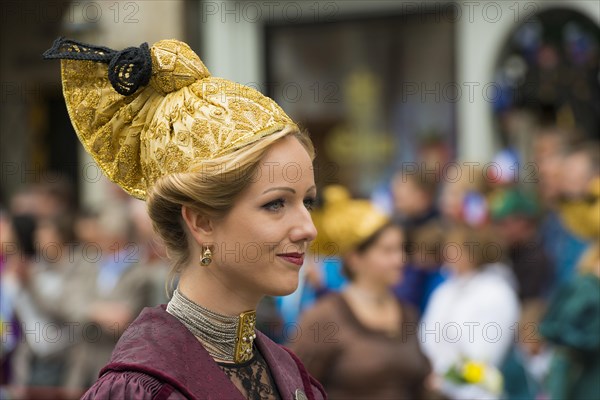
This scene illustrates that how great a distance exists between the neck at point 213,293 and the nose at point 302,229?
7.6 inches

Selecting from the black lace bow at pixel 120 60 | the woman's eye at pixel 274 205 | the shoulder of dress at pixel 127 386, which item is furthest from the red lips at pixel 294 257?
the black lace bow at pixel 120 60

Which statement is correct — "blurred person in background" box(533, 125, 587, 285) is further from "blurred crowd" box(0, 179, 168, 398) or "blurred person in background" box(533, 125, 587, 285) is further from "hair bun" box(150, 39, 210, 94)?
"hair bun" box(150, 39, 210, 94)

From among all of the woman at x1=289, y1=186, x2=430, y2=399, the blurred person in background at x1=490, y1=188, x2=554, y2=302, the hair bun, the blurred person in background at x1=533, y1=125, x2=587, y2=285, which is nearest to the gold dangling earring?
the hair bun

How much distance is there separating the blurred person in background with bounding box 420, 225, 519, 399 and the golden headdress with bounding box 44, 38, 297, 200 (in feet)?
11.4

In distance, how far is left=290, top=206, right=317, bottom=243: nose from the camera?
103 inches

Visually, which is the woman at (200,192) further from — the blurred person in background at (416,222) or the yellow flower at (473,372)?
the blurred person in background at (416,222)

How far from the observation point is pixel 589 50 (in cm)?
983

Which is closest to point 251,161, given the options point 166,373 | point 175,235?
point 175,235

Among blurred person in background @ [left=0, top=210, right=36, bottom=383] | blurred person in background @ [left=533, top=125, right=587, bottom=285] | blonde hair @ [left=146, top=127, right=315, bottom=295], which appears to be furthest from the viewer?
blurred person in background @ [left=0, top=210, right=36, bottom=383]

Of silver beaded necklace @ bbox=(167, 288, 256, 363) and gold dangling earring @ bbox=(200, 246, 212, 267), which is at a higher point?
gold dangling earring @ bbox=(200, 246, 212, 267)

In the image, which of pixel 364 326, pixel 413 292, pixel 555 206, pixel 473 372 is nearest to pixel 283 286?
pixel 364 326

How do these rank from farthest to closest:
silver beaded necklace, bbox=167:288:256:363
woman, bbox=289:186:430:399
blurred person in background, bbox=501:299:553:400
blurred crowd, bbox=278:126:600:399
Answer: blurred person in background, bbox=501:299:553:400
blurred crowd, bbox=278:126:600:399
woman, bbox=289:186:430:399
silver beaded necklace, bbox=167:288:256:363

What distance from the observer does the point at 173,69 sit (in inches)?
106

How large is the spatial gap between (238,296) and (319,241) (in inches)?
165
